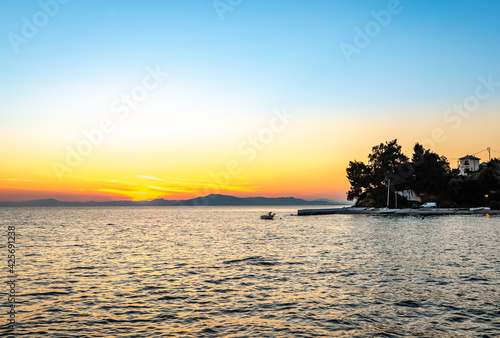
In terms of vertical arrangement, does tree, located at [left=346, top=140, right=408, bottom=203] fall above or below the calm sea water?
above

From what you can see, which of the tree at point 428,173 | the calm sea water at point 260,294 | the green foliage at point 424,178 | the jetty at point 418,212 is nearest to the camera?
the calm sea water at point 260,294

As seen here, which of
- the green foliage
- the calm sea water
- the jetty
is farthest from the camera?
the green foliage

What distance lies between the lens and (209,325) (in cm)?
2052

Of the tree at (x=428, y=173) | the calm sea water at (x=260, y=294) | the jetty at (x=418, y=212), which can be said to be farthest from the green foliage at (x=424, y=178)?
the calm sea water at (x=260, y=294)

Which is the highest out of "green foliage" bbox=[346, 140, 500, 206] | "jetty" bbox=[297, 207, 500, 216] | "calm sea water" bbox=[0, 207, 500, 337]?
"green foliage" bbox=[346, 140, 500, 206]

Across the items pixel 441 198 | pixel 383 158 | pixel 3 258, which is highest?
pixel 383 158

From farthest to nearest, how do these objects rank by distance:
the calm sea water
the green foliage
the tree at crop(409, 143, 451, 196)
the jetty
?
the tree at crop(409, 143, 451, 196), the green foliage, the jetty, the calm sea water

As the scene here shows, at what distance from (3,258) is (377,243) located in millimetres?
50482

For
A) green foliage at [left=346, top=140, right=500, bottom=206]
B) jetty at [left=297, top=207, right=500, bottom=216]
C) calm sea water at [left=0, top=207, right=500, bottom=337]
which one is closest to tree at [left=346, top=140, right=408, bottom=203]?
green foliage at [left=346, top=140, right=500, bottom=206]

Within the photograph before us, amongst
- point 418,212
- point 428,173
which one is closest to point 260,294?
point 418,212

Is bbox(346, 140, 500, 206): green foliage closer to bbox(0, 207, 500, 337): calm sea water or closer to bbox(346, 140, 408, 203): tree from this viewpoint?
bbox(346, 140, 408, 203): tree

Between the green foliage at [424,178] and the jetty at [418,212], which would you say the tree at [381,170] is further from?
the jetty at [418,212]

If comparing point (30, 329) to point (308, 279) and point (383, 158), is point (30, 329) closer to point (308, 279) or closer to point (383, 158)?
point (308, 279)

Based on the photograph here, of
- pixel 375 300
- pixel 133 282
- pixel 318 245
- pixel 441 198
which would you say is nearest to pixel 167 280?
pixel 133 282
